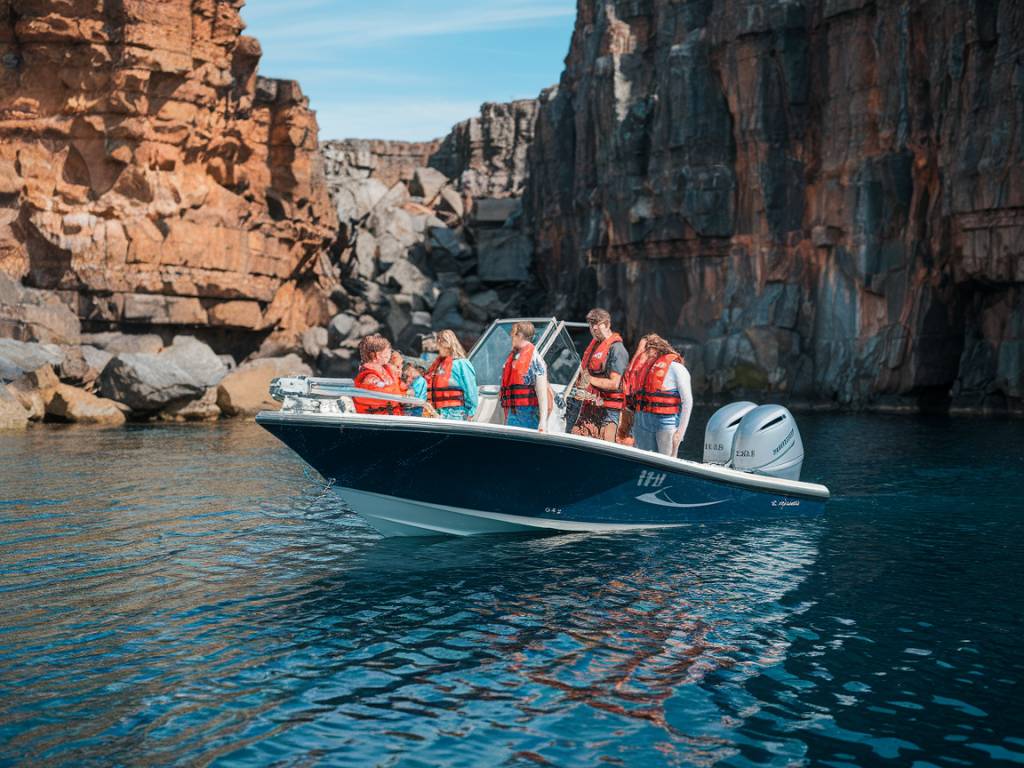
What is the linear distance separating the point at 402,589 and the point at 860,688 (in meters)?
4.12

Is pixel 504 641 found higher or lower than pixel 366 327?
lower

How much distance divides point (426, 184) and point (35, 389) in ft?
168

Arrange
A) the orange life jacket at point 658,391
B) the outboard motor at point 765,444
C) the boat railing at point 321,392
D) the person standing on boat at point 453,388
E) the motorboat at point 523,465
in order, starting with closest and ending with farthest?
1. the boat railing at point 321,392
2. the motorboat at point 523,465
3. the person standing on boat at point 453,388
4. the orange life jacket at point 658,391
5. the outboard motor at point 765,444

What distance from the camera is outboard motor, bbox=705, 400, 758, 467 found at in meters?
12.6

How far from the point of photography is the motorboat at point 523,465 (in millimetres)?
10664

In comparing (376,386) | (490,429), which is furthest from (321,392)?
(490,429)

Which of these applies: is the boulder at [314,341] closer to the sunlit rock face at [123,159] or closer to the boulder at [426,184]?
the sunlit rock face at [123,159]

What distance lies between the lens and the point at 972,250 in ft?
108

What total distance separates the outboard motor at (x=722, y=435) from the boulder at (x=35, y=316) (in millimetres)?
27112

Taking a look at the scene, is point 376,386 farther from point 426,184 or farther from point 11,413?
point 426,184

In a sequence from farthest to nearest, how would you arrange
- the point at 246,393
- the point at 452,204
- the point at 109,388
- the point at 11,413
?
the point at 452,204 < the point at 246,393 < the point at 109,388 < the point at 11,413

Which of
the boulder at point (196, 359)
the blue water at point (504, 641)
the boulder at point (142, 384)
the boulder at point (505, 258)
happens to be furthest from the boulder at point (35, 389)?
the boulder at point (505, 258)

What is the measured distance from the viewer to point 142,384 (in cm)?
3039

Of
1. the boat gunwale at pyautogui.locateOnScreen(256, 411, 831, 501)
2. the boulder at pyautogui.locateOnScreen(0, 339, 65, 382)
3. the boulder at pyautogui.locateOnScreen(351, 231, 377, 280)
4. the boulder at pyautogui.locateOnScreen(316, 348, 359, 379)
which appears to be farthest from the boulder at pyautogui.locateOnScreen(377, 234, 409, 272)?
the boat gunwale at pyautogui.locateOnScreen(256, 411, 831, 501)
